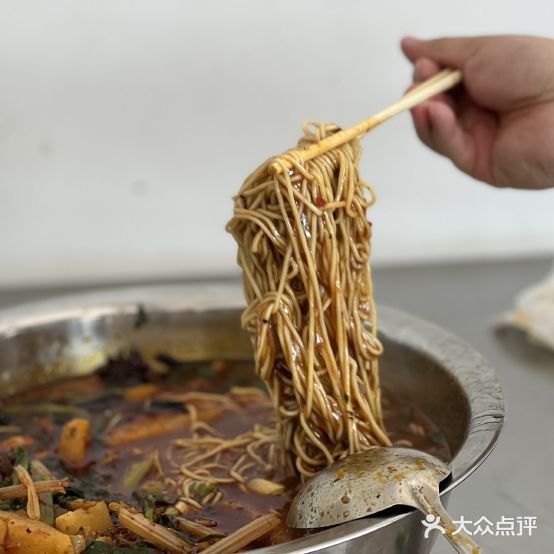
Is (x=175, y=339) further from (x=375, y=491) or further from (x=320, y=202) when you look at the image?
(x=375, y=491)

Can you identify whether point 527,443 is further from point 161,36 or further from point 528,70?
point 161,36

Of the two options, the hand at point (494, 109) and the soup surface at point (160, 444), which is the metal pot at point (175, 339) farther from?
the hand at point (494, 109)

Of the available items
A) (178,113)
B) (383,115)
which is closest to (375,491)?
(383,115)

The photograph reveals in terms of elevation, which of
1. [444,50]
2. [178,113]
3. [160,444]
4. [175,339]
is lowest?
[160,444]

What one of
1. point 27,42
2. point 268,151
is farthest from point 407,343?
point 27,42

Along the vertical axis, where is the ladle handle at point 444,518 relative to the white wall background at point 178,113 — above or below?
below

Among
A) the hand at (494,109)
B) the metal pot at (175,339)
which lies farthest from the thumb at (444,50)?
the metal pot at (175,339)

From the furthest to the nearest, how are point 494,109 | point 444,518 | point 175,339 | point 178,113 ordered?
point 178,113 → point 175,339 → point 494,109 → point 444,518
